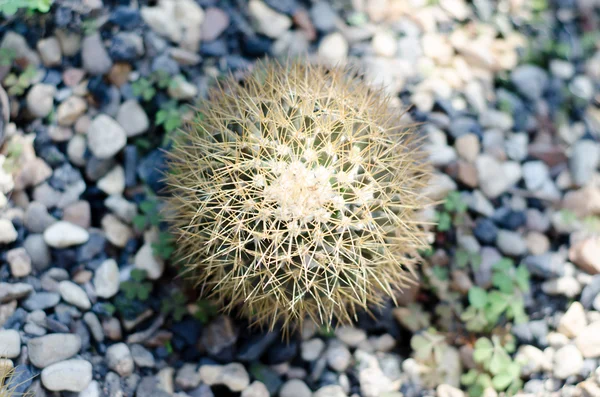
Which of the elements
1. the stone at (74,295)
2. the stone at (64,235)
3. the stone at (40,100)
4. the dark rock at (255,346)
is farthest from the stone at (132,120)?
the dark rock at (255,346)

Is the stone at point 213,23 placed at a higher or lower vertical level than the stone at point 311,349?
higher

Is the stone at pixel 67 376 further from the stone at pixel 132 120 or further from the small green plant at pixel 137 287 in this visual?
the stone at pixel 132 120

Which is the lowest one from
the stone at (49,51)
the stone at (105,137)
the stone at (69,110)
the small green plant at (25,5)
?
the stone at (105,137)

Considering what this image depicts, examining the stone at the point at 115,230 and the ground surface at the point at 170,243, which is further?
the stone at the point at 115,230

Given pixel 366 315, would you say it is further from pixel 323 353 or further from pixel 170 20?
pixel 170 20

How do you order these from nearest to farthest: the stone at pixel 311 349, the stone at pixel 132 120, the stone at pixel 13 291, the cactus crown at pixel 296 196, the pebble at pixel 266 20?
the cactus crown at pixel 296 196 < the stone at pixel 13 291 < the stone at pixel 311 349 < the stone at pixel 132 120 < the pebble at pixel 266 20

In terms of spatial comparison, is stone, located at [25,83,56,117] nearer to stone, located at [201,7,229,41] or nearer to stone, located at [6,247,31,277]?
stone, located at [6,247,31,277]

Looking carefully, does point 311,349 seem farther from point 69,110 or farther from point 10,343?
point 69,110

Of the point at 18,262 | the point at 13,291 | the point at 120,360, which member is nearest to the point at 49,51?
the point at 18,262
